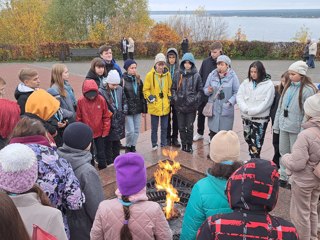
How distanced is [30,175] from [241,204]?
1.28m

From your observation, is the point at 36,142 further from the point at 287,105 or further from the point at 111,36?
the point at 111,36

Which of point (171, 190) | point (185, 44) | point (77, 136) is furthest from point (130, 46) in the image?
point (77, 136)

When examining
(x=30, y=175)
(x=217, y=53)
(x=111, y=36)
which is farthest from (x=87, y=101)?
(x=111, y=36)

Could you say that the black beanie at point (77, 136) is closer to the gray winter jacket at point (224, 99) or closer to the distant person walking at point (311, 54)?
the gray winter jacket at point (224, 99)

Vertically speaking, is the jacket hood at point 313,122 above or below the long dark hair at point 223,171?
above

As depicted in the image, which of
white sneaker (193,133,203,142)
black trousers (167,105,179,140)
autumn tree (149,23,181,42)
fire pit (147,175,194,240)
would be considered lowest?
fire pit (147,175,194,240)

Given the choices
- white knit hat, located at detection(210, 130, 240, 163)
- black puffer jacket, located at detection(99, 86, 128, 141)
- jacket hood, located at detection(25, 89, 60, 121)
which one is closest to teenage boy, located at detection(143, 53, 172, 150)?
black puffer jacket, located at detection(99, 86, 128, 141)

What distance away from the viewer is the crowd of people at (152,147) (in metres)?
1.88

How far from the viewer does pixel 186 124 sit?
246 inches

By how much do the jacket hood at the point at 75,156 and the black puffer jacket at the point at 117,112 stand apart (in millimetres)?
2451

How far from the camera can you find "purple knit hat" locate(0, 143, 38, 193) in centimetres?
212

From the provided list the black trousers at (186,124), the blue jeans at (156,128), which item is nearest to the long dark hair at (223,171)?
the black trousers at (186,124)

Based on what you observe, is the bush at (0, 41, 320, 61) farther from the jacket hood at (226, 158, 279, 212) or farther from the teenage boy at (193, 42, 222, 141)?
the jacket hood at (226, 158, 279, 212)

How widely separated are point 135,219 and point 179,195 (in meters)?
2.11
